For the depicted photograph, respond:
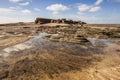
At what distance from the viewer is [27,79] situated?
752 centimetres

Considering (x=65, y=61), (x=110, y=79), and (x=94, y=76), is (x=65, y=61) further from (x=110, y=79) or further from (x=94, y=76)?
(x=110, y=79)

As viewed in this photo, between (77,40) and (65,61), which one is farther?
(77,40)

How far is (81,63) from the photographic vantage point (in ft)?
33.8

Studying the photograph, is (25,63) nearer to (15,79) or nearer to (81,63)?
(15,79)

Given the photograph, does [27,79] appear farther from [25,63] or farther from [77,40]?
[77,40]

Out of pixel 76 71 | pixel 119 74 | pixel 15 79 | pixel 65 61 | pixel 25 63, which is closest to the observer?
pixel 15 79

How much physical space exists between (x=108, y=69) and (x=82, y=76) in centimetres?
213

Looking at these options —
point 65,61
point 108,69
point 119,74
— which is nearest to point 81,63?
point 65,61

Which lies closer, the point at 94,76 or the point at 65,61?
the point at 94,76

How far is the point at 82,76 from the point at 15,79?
3570mm

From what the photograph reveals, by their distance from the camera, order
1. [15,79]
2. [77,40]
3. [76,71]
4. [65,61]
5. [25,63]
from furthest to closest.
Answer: [77,40]
[65,61]
[25,63]
[76,71]
[15,79]

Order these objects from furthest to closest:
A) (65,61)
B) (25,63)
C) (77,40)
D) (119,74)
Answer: (77,40) < (65,61) < (25,63) < (119,74)

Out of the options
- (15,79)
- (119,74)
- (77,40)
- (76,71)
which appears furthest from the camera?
(77,40)

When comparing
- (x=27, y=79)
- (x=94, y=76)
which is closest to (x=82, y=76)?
(x=94, y=76)
